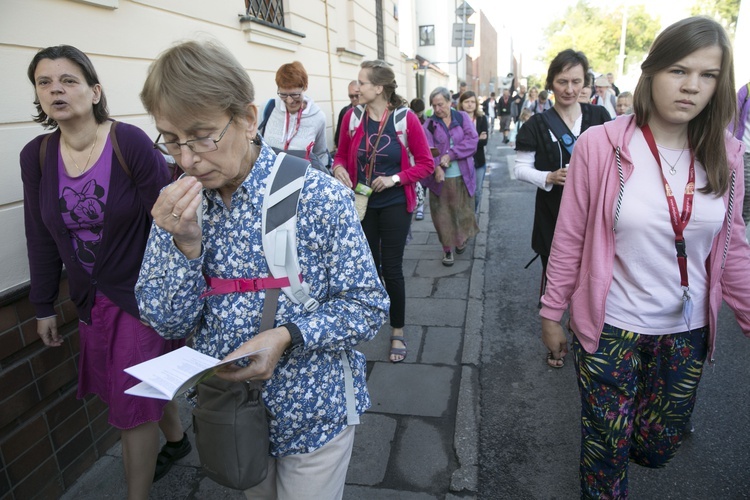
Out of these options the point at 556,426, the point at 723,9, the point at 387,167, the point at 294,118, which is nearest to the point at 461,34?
the point at 294,118

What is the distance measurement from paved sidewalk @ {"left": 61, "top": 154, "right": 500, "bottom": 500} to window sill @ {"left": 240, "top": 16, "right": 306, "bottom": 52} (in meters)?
3.18

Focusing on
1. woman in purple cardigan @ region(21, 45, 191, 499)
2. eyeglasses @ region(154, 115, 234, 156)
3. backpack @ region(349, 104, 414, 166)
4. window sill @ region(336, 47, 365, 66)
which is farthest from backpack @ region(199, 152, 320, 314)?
window sill @ region(336, 47, 365, 66)

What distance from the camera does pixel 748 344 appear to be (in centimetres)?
395

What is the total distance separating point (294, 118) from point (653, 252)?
135 inches

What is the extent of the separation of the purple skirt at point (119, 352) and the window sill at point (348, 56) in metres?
6.93

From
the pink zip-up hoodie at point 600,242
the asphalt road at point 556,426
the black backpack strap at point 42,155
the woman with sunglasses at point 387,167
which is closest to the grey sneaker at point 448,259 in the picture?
the asphalt road at point 556,426

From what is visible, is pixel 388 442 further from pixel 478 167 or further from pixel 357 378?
pixel 478 167

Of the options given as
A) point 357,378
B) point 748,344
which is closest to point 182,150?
point 357,378

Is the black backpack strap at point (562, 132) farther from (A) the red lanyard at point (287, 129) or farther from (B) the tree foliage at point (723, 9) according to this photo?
(B) the tree foliage at point (723, 9)

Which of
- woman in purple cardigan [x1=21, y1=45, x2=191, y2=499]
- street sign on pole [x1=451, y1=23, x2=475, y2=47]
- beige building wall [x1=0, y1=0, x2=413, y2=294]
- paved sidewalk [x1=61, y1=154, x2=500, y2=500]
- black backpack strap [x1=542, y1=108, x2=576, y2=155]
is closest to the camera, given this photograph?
woman in purple cardigan [x1=21, y1=45, x2=191, y2=499]

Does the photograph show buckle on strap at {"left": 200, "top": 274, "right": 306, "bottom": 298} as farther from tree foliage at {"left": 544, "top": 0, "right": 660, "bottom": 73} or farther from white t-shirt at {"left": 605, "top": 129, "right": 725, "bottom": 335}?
tree foliage at {"left": 544, "top": 0, "right": 660, "bottom": 73}

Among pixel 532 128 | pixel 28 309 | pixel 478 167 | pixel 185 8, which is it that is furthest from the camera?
pixel 478 167

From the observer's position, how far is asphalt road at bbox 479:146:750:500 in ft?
8.79

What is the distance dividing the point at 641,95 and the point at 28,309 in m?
2.88
